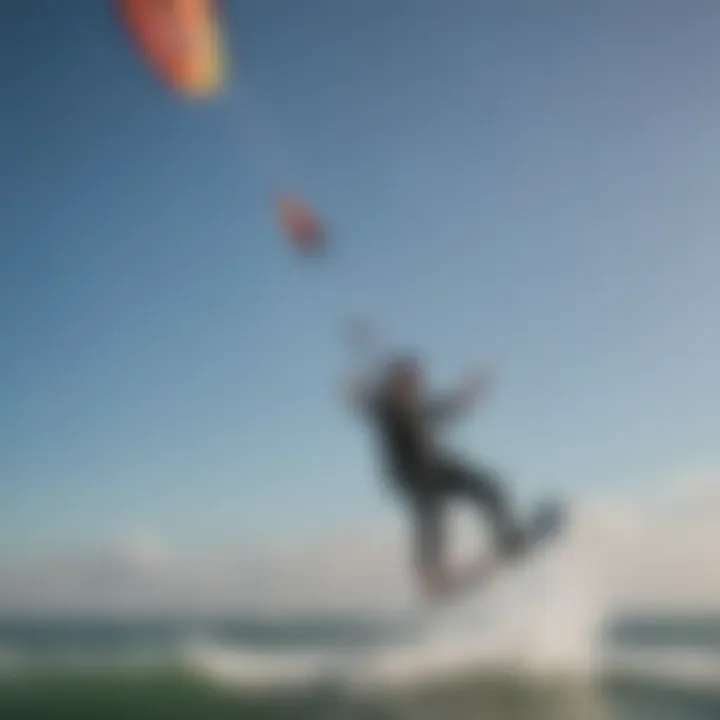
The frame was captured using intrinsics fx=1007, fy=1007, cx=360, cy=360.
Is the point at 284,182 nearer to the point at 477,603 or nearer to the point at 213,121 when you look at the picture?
the point at 213,121

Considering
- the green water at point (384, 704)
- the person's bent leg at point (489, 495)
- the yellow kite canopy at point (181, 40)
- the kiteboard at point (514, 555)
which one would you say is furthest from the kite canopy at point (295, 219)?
the green water at point (384, 704)

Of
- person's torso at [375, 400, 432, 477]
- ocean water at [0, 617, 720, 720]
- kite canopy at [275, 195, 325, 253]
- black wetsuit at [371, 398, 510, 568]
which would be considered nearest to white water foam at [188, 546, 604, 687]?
ocean water at [0, 617, 720, 720]

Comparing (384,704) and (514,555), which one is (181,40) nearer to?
(514,555)

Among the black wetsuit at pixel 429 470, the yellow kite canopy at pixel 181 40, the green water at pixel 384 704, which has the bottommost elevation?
the green water at pixel 384 704

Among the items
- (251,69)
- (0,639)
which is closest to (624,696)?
(0,639)

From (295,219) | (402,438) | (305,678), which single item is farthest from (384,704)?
(295,219)

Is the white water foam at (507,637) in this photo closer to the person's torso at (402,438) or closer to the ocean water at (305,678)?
the ocean water at (305,678)
